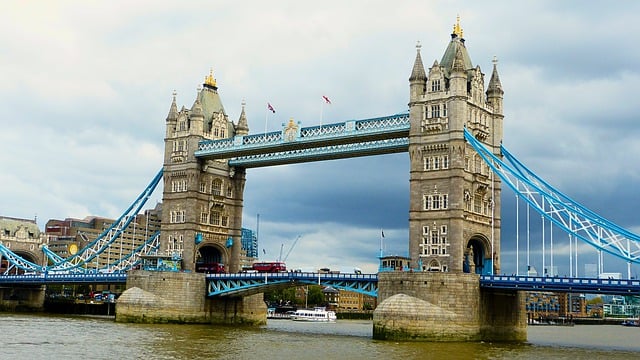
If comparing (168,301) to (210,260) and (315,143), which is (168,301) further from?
(315,143)

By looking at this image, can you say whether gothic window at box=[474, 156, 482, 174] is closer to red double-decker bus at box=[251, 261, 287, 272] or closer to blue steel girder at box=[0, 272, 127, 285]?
red double-decker bus at box=[251, 261, 287, 272]

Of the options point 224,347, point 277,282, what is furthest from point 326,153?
point 224,347

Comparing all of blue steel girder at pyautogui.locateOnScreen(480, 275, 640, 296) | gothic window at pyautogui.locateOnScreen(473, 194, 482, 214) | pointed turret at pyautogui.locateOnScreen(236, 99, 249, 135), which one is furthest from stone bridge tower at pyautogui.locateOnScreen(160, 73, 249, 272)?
blue steel girder at pyautogui.locateOnScreen(480, 275, 640, 296)

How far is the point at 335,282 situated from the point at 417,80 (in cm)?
2115

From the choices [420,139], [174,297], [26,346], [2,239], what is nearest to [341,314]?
[2,239]

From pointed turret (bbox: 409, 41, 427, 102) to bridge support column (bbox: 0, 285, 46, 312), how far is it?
76017 mm

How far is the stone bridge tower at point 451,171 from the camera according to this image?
244 ft

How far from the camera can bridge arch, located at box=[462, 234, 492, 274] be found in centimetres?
7594

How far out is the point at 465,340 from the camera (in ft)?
223

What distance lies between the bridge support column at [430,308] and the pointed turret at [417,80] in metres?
17.9

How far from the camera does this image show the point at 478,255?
8062 cm

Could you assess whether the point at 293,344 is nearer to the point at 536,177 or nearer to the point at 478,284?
the point at 478,284

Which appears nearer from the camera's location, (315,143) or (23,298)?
(315,143)

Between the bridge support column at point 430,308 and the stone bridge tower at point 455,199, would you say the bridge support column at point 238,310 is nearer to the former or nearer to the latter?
the stone bridge tower at point 455,199
